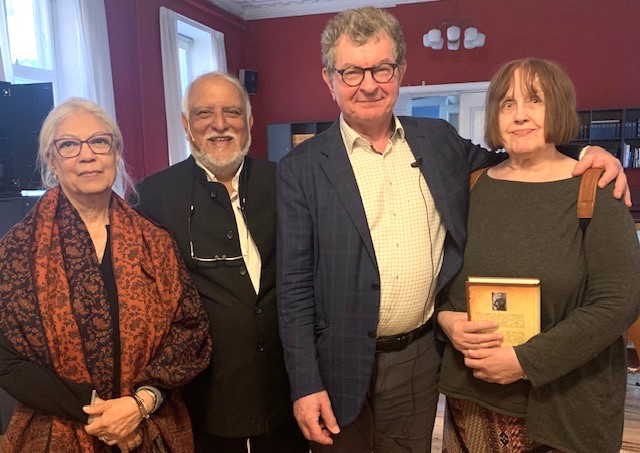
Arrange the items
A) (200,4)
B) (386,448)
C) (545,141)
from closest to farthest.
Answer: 1. (545,141)
2. (386,448)
3. (200,4)

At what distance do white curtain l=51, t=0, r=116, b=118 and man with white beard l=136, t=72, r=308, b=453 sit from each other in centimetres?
301

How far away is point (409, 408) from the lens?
1520 millimetres

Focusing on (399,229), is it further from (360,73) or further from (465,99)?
(465,99)

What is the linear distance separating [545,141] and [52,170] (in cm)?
139

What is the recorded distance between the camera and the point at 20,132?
97.7 inches

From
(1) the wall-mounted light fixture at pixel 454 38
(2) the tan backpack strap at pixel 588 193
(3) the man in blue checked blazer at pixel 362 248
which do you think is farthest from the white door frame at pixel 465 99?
(2) the tan backpack strap at pixel 588 193

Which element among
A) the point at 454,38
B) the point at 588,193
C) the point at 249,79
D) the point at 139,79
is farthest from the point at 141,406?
the point at 249,79

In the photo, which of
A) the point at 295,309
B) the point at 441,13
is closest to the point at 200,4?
the point at 441,13

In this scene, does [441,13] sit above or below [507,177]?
above

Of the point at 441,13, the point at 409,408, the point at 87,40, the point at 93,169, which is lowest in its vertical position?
the point at 409,408

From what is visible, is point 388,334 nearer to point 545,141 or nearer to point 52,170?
point 545,141

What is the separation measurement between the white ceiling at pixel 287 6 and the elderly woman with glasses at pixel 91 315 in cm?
574

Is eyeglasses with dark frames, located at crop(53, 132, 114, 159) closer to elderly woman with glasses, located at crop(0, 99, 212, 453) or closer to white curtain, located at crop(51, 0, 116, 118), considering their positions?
elderly woman with glasses, located at crop(0, 99, 212, 453)

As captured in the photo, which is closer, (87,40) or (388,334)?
(388,334)
